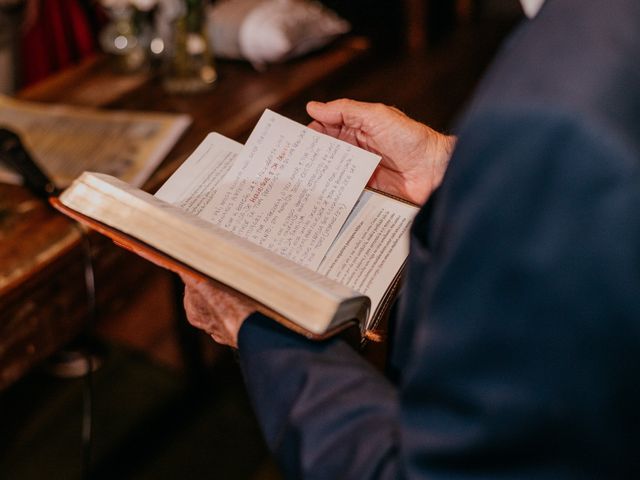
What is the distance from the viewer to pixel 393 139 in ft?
2.65

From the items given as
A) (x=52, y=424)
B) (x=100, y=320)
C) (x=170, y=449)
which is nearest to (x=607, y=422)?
(x=170, y=449)

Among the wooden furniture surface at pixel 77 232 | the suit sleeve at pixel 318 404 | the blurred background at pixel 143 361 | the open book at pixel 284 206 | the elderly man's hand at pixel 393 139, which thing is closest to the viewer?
the suit sleeve at pixel 318 404

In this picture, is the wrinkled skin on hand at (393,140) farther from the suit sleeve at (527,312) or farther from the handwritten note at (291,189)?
the suit sleeve at (527,312)

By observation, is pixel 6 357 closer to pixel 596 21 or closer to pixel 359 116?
pixel 359 116

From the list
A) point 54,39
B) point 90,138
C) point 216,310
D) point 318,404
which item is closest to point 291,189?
point 216,310

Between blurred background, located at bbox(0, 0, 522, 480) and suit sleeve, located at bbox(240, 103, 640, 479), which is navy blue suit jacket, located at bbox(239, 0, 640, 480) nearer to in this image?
suit sleeve, located at bbox(240, 103, 640, 479)

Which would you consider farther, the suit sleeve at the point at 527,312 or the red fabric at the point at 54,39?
the red fabric at the point at 54,39

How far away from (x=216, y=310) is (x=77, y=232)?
477 millimetres

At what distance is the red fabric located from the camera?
6.23 feet

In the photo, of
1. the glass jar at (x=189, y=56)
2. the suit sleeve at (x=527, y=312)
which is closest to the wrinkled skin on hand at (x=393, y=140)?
the suit sleeve at (x=527, y=312)

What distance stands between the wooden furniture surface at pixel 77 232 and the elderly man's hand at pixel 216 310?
32 cm

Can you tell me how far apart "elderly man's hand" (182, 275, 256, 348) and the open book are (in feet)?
0.19

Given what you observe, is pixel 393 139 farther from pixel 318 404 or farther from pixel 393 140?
pixel 318 404

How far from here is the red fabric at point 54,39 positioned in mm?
1900
